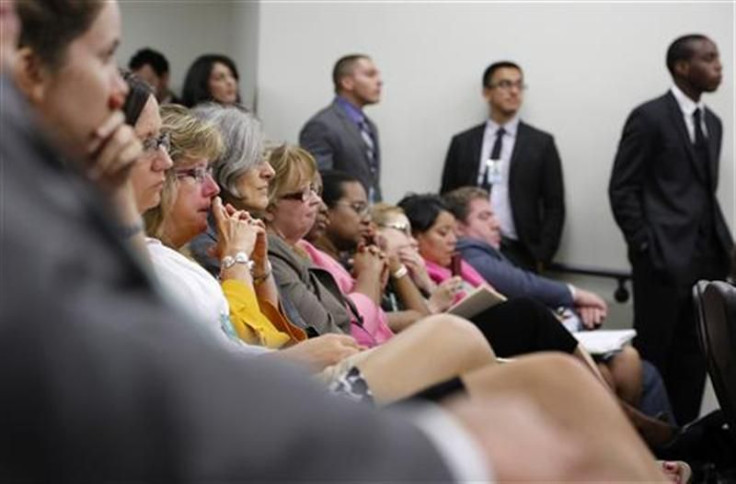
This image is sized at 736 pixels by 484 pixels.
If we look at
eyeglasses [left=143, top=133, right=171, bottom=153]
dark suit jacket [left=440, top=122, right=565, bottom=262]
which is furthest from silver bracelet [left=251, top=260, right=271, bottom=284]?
dark suit jacket [left=440, top=122, right=565, bottom=262]

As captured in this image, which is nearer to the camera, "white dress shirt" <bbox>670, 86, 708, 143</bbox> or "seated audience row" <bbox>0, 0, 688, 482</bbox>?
"seated audience row" <bbox>0, 0, 688, 482</bbox>

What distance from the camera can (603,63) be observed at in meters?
6.95

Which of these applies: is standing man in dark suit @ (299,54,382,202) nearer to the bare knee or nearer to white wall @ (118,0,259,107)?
white wall @ (118,0,259,107)

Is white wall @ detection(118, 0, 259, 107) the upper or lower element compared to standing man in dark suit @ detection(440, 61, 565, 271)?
upper

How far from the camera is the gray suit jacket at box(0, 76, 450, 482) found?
0.67 meters

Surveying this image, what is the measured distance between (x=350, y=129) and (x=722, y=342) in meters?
3.06

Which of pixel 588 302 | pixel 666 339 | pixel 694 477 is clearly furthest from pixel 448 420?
pixel 666 339

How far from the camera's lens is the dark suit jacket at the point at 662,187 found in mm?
6137

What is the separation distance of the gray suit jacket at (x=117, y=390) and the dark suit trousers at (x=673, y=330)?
5490 millimetres

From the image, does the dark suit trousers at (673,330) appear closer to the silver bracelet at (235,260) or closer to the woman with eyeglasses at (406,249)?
the woman with eyeglasses at (406,249)

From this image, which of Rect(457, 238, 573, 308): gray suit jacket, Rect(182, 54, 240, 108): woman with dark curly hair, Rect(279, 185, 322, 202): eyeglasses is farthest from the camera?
Rect(182, 54, 240, 108): woman with dark curly hair

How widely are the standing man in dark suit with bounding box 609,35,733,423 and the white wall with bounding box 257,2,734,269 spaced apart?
0.61m

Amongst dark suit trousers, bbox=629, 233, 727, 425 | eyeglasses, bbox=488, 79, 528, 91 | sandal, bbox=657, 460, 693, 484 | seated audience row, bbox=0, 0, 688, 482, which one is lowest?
dark suit trousers, bbox=629, 233, 727, 425

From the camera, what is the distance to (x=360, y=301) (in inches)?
156
